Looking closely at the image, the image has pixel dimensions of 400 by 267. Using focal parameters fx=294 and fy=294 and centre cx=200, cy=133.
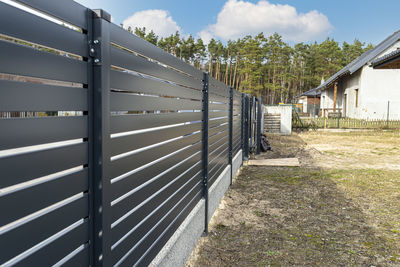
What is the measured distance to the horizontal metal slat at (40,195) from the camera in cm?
87

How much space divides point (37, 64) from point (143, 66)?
2.74ft

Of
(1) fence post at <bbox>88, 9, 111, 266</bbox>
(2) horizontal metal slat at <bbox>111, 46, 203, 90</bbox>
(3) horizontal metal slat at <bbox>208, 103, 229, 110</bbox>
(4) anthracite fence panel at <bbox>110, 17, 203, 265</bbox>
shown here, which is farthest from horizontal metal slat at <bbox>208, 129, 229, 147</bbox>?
(1) fence post at <bbox>88, 9, 111, 266</bbox>

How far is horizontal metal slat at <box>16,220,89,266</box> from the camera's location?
982mm

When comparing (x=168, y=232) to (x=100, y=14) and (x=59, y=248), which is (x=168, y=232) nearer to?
(x=59, y=248)

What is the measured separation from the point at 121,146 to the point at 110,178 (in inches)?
7.2

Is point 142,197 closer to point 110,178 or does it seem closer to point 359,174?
point 110,178

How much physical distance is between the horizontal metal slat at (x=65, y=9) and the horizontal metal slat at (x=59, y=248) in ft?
2.67

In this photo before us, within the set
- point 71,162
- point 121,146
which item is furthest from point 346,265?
point 71,162

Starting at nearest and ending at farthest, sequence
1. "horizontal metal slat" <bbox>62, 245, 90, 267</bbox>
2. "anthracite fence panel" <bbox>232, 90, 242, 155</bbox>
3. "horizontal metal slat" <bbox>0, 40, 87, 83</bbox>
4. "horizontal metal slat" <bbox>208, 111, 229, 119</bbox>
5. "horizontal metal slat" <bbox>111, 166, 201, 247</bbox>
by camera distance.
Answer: "horizontal metal slat" <bbox>0, 40, 87, 83</bbox> < "horizontal metal slat" <bbox>62, 245, 90, 267</bbox> < "horizontal metal slat" <bbox>111, 166, 201, 247</bbox> < "horizontal metal slat" <bbox>208, 111, 229, 119</bbox> < "anthracite fence panel" <bbox>232, 90, 242, 155</bbox>

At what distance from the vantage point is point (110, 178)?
53.8 inches

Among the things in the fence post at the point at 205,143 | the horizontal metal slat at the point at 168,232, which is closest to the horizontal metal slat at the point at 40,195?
the horizontal metal slat at the point at 168,232

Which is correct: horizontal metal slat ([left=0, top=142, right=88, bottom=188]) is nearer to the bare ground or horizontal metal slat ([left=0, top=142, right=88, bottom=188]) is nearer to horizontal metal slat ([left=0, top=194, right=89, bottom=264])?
horizontal metal slat ([left=0, top=194, right=89, bottom=264])

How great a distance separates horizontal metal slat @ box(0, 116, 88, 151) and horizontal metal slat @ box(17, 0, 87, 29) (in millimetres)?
369

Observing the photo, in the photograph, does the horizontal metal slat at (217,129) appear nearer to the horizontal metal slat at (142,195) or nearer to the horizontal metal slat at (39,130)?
the horizontal metal slat at (142,195)
